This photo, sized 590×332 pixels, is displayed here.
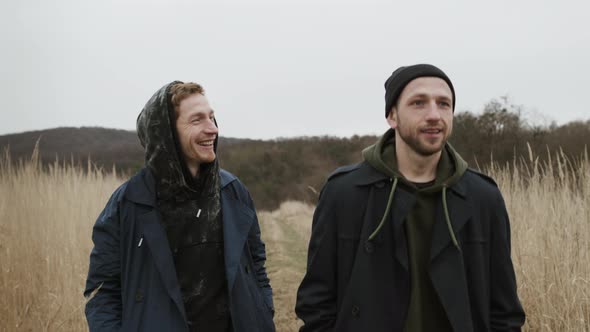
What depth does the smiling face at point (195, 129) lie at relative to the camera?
211 cm

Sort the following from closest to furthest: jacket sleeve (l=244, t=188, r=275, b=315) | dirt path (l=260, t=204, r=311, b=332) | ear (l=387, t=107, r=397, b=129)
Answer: ear (l=387, t=107, r=397, b=129)
jacket sleeve (l=244, t=188, r=275, b=315)
dirt path (l=260, t=204, r=311, b=332)

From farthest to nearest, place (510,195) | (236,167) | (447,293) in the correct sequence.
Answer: (236,167)
(510,195)
(447,293)

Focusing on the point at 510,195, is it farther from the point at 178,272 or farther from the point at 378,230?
the point at 178,272

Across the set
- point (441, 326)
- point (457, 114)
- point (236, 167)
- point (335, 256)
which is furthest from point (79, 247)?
point (236, 167)

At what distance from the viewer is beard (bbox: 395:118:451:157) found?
184 cm

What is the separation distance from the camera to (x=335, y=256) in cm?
198

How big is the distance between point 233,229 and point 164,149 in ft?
1.66

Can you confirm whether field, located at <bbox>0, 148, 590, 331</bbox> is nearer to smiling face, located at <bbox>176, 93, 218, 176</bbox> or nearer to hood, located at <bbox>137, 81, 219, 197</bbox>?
hood, located at <bbox>137, 81, 219, 197</bbox>

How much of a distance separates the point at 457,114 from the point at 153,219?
1367 centimetres

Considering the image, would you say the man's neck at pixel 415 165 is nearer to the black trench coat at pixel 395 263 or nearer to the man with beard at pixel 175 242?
the black trench coat at pixel 395 263

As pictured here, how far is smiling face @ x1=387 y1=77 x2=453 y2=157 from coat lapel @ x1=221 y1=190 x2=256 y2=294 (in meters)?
0.89

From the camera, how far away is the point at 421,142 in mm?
1844

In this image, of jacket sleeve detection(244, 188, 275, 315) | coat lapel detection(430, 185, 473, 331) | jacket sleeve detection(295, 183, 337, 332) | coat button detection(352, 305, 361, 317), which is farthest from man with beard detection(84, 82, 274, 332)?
coat lapel detection(430, 185, 473, 331)

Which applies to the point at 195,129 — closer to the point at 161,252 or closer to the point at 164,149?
the point at 164,149
